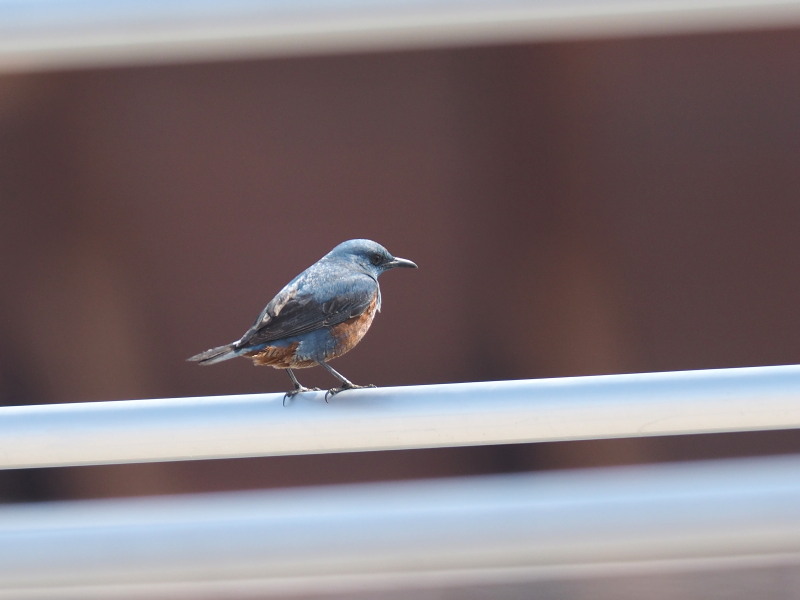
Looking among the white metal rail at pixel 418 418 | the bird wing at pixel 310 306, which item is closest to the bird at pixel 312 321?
the bird wing at pixel 310 306

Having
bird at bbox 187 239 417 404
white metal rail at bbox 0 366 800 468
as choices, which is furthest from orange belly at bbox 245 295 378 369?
white metal rail at bbox 0 366 800 468

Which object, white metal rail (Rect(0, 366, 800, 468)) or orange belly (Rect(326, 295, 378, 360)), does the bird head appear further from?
white metal rail (Rect(0, 366, 800, 468))

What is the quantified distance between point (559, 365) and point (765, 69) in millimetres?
1675

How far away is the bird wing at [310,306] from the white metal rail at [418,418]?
1.93ft

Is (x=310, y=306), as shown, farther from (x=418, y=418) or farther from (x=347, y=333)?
(x=418, y=418)

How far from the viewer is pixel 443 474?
4.13m

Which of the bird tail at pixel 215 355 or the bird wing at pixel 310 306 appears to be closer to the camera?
the bird tail at pixel 215 355

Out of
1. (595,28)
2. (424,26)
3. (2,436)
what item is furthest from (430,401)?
(595,28)

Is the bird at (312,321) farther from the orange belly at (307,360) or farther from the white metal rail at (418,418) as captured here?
the white metal rail at (418,418)

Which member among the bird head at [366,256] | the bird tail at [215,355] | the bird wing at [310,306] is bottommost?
the bird tail at [215,355]

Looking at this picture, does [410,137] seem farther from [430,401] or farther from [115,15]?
[430,401]

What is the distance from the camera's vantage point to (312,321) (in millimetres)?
1943

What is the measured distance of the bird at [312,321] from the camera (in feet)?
6.24

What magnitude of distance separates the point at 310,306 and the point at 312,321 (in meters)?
0.04
